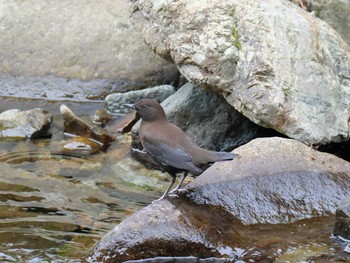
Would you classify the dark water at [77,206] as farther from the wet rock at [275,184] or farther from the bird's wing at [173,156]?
the bird's wing at [173,156]

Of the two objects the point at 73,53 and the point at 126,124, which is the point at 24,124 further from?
the point at 73,53

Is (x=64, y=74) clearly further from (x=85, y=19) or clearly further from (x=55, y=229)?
(x=55, y=229)

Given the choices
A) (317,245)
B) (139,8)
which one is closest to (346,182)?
(317,245)

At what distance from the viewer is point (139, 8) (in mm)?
7668

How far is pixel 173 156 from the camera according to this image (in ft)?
19.1

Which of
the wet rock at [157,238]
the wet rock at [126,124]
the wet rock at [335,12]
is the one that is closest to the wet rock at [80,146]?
the wet rock at [126,124]

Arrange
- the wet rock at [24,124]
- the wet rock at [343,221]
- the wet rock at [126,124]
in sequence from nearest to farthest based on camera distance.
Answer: the wet rock at [343,221] → the wet rock at [24,124] → the wet rock at [126,124]

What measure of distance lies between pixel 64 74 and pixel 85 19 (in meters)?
0.86

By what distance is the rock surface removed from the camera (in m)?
5.10

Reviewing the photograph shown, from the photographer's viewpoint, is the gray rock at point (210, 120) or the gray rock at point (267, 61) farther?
the gray rock at point (210, 120)

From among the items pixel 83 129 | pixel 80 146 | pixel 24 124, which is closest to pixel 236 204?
pixel 80 146

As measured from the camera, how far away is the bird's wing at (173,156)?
578 centimetres

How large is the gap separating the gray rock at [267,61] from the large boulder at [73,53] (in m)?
2.26

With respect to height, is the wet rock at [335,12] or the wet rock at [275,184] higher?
the wet rock at [335,12]
